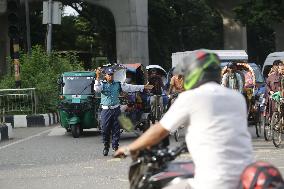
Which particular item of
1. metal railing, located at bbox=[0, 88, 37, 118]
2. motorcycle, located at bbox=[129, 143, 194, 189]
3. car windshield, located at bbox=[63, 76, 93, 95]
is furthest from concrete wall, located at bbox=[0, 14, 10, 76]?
→ motorcycle, located at bbox=[129, 143, 194, 189]

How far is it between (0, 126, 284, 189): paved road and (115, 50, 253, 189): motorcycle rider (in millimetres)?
5175

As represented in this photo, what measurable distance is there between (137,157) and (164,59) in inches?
2023

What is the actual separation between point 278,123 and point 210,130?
→ 10.2 meters

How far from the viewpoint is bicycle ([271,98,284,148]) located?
14.2 m

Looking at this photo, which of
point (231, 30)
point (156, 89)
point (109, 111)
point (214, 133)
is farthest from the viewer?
point (231, 30)

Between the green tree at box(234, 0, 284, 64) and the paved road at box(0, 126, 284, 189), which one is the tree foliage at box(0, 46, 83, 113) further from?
the green tree at box(234, 0, 284, 64)

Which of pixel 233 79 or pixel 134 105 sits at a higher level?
pixel 233 79

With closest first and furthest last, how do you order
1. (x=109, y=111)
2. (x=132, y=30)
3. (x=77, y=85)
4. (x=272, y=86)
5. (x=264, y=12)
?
1. (x=109, y=111)
2. (x=272, y=86)
3. (x=77, y=85)
4. (x=132, y=30)
5. (x=264, y=12)

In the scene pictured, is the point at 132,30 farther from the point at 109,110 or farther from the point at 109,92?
the point at 109,110

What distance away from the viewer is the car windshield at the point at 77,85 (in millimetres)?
18969

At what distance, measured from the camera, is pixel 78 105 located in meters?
18.3

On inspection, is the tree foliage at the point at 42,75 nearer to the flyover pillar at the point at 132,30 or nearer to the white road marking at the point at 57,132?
the white road marking at the point at 57,132

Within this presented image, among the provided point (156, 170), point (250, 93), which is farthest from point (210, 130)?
point (250, 93)

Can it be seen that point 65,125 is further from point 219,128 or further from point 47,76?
point 219,128
